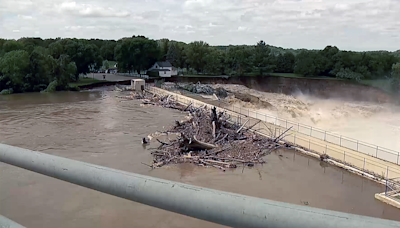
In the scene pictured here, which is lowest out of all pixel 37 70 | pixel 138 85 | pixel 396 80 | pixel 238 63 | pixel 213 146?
pixel 213 146

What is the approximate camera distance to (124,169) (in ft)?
56.2

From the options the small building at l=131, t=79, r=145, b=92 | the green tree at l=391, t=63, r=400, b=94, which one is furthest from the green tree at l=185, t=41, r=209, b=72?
the green tree at l=391, t=63, r=400, b=94

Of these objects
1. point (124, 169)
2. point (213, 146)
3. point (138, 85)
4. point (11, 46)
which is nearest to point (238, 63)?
point (138, 85)

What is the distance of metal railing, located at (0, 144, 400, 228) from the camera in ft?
3.80

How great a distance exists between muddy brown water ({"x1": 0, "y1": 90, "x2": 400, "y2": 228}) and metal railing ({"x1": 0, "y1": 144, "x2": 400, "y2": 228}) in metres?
10.9

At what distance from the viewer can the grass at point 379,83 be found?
5567 centimetres

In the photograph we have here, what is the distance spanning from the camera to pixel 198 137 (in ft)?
70.0

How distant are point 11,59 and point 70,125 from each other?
1053 inches

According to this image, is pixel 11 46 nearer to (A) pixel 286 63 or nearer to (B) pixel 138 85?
(B) pixel 138 85

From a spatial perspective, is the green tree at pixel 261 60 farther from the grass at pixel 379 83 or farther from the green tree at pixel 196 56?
the grass at pixel 379 83

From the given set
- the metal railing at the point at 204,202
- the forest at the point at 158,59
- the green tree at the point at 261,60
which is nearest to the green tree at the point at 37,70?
the forest at the point at 158,59

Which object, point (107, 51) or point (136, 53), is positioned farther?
point (107, 51)

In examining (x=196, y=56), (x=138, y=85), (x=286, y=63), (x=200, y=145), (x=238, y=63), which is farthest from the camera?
(x=286, y=63)

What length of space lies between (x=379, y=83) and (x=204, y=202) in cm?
6585
